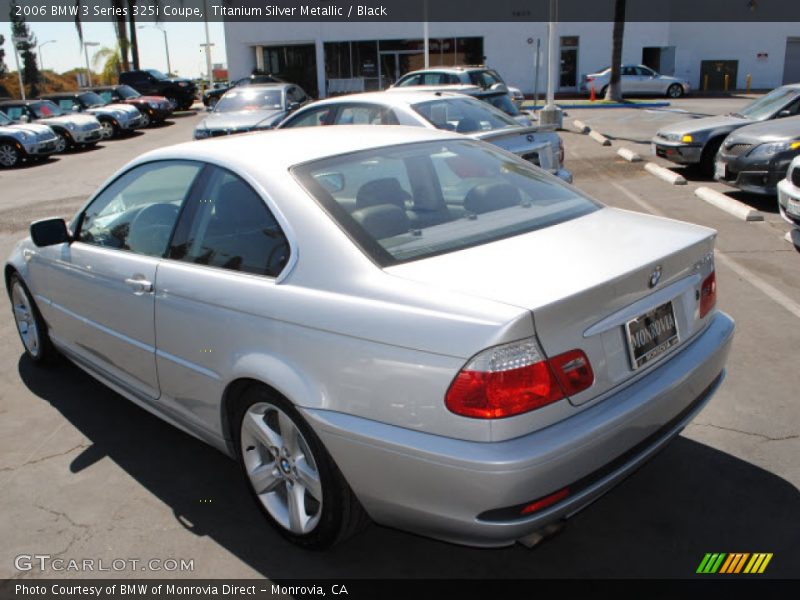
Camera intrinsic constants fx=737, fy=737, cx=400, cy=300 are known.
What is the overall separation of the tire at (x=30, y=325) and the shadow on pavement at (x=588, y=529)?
138 cm

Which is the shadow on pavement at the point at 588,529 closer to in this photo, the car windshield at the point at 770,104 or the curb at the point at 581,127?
the car windshield at the point at 770,104


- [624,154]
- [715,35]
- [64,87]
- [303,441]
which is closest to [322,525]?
[303,441]

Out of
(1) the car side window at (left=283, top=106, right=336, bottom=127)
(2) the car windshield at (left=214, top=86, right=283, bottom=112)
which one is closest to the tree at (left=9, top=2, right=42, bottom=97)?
(2) the car windshield at (left=214, top=86, right=283, bottom=112)

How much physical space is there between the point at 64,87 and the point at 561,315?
94282 mm

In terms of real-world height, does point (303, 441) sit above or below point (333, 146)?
below

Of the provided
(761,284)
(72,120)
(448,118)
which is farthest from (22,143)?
(761,284)

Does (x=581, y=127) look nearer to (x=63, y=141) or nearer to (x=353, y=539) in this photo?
(x=63, y=141)

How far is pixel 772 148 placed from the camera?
912 centimetres

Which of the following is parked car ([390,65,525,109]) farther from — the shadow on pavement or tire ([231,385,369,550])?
tire ([231,385,369,550])

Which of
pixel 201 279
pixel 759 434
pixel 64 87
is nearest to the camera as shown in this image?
pixel 201 279

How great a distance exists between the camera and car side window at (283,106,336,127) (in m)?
9.02

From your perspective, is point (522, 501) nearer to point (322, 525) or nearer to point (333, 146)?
point (322, 525)

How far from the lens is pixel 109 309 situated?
12.7 ft

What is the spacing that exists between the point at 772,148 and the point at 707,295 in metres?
6.98
